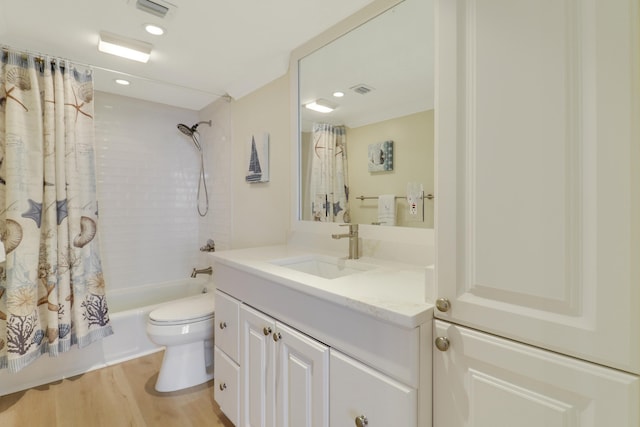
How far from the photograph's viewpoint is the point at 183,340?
74.3 inches

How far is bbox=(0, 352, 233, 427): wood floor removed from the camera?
1.67 m

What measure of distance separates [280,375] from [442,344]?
680mm

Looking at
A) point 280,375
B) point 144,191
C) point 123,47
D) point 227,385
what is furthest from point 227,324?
point 144,191

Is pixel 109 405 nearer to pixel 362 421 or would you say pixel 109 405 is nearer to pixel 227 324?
pixel 227 324

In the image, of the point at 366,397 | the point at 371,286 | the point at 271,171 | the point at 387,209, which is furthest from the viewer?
the point at 271,171

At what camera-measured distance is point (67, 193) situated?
2.00 m

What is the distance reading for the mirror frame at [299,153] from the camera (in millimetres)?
1427

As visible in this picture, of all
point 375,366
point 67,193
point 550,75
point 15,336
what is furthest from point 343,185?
point 15,336

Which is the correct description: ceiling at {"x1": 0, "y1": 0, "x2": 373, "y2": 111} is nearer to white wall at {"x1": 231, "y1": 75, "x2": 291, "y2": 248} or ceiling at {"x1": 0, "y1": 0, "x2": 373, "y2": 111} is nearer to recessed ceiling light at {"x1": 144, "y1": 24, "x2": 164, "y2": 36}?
recessed ceiling light at {"x1": 144, "y1": 24, "x2": 164, "y2": 36}

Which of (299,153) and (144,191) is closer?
(299,153)

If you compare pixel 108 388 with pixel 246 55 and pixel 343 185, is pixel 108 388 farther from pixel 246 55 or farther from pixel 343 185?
pixel 246 55

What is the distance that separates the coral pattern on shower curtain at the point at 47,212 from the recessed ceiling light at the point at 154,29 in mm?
743

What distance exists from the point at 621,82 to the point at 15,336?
9.19ft

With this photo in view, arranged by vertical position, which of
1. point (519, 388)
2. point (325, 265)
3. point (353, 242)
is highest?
point (353, 242)
